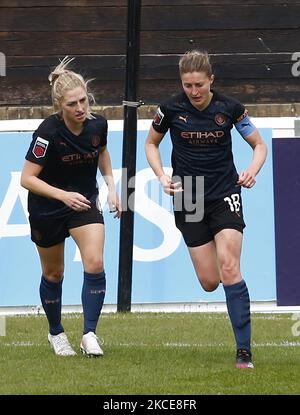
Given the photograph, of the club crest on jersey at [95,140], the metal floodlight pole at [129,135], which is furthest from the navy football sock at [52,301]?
the metal floodlight pole at [129,135]

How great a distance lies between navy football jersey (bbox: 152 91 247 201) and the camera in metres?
8.18

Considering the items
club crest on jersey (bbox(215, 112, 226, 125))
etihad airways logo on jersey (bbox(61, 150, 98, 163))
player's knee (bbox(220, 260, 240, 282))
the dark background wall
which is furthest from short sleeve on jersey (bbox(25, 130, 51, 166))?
the dark background wall

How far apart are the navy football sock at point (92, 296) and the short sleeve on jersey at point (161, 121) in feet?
3.30

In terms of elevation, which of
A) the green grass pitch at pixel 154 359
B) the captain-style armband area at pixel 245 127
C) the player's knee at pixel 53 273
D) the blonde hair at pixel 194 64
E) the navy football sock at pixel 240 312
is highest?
the blonde hair at pixel 194 64

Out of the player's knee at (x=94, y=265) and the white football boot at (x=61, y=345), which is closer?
the player's knee at (x=94, y=265)

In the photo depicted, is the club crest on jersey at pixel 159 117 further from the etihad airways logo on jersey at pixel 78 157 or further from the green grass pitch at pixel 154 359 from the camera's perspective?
the green grass pitch at pixel 154 359

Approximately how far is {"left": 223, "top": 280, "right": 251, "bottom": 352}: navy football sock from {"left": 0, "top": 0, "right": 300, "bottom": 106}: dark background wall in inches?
260

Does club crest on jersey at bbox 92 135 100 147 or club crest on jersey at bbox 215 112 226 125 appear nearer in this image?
club crest on jersey at bbox 215 112 226 125

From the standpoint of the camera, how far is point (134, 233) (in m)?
11.7

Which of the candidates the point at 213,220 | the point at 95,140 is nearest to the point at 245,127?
the point at 213,220

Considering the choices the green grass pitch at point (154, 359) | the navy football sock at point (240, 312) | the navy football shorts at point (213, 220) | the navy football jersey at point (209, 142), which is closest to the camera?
the green grass pitch at point (154, 359)

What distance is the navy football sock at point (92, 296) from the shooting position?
8375mm

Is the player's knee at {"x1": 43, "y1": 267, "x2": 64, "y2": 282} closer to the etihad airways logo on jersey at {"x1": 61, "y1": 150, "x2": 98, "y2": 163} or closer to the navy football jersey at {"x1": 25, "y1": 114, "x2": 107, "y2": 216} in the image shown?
the navy football jersey at {"x1": 25, "y1": 114, "x2": 107, "y2": 216}
